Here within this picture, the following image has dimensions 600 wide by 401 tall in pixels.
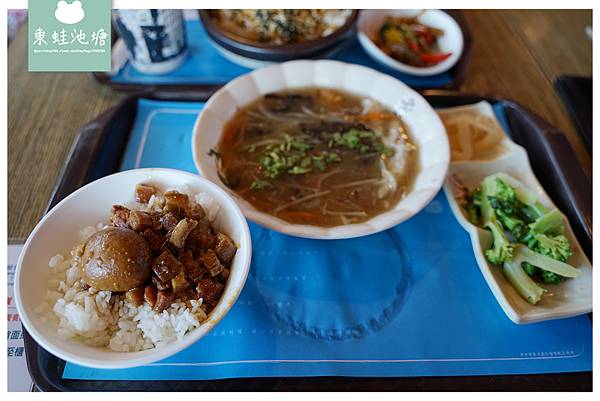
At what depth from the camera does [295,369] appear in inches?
56.2

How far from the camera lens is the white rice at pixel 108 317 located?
1.18 metres

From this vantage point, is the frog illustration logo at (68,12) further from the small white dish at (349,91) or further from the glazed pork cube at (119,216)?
the glazed pork cube at (119,216)

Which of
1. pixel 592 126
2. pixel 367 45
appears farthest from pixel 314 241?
pixel 592 126

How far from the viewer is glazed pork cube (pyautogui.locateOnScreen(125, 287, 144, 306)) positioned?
1.23 metres

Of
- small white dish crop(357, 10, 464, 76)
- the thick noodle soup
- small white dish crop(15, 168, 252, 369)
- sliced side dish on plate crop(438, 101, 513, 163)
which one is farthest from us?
small white dish crop(357, 10, 464, 76)

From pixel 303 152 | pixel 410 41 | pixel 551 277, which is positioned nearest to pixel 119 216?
pixel 303 152

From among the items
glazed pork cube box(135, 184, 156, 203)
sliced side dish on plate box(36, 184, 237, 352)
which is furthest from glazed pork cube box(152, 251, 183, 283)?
glazed pork cube box(135, 184, 156, 203)

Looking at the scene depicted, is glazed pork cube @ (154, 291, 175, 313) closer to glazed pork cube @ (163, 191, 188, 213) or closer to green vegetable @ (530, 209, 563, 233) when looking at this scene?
glazed pork cube @ (163, 191, 188, 213)

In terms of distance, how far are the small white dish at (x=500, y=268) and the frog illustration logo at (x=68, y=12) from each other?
1491mm

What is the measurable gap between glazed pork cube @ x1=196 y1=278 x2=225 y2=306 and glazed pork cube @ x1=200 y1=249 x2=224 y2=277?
28 millimetres

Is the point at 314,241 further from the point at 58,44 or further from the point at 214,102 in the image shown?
the point at 58,44

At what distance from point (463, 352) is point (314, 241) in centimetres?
65

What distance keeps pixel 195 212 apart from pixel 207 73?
1269 millimetres

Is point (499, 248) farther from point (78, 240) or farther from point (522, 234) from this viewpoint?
point (78, 240)
